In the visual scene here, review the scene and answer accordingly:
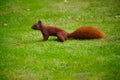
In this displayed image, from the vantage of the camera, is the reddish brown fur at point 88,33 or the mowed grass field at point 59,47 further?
the reddish brown fur at point 88,33

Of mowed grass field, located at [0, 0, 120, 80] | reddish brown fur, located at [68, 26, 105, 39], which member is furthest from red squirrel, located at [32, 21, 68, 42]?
reddish brown fur, located at [68, 26, 105, 39]

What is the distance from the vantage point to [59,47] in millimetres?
12000

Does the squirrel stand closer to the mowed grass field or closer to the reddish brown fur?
the reddish brown fur

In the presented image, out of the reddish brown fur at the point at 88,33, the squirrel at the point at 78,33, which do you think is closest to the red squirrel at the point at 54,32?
the squirrel at the point at 78,33

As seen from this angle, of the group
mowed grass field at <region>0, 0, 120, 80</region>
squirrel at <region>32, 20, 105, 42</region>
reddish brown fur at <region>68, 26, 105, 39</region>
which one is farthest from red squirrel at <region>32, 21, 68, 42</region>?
reddish brown fur at <region>68, 26, 105, 39</region>

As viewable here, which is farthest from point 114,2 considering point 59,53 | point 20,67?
point 20,67

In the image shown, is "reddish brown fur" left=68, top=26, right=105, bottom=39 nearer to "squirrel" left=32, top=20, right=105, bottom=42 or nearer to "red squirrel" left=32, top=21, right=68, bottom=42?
"squirrel" left=32, top=20, right=105, bottom=42

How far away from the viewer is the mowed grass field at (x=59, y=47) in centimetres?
964

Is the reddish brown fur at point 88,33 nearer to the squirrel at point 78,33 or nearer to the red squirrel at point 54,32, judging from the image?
the squirrel at point 78,33

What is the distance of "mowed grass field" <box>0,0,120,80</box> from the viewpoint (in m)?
9.64

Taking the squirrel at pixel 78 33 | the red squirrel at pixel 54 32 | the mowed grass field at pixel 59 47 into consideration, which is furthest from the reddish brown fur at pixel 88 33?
the red squirrel at pixel 54 32

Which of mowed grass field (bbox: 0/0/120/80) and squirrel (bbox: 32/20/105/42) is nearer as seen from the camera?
mowed grass field (bbox: 0/0/120/80)

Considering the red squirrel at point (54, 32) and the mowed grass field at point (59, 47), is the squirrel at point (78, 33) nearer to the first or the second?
the red squirrel at point (54, 32)

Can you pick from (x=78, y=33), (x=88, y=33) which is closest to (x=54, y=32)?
(x=78, y=33)
